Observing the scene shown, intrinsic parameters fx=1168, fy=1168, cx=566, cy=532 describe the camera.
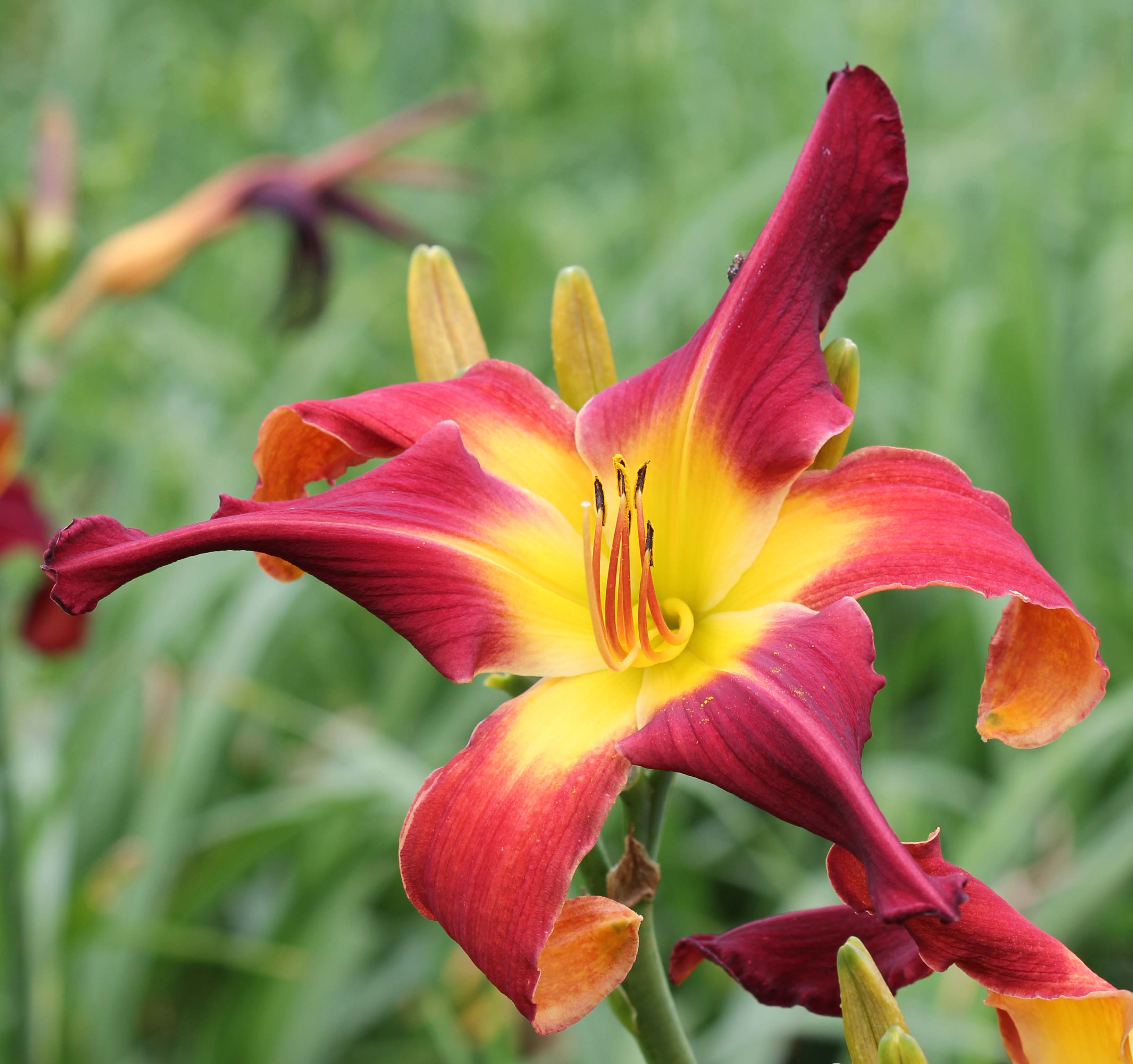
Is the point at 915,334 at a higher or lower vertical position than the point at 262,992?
higher

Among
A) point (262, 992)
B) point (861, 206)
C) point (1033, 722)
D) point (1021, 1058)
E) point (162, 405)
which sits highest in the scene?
point (861, 206)

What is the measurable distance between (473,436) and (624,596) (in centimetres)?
11

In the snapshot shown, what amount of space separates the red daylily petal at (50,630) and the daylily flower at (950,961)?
970mm

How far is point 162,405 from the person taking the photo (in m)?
2.74

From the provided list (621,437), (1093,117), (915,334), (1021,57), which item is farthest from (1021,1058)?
(1021,57)

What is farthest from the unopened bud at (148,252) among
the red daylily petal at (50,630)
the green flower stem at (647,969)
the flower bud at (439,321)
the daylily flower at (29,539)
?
the green flower stem at (647,969)

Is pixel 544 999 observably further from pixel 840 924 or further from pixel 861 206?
pixel 861 206

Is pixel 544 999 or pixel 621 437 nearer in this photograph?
pixel 544 999

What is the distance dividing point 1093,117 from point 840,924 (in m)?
2.79

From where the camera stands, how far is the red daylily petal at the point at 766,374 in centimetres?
49

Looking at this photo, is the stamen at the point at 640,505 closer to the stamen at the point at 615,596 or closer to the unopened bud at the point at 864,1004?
the stamen at the point at 615,596

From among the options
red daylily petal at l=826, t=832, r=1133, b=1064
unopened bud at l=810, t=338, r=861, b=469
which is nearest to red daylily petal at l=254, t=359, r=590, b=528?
unopened bud at l=810, t=338, r=861, b=469

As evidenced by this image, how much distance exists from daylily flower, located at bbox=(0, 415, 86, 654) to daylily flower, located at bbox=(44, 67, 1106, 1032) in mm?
801

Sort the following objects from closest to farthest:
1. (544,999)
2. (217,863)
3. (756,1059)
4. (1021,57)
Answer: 1. (544,999)
2. (756,1059)
3. (217,863)
4. (1021,57)
